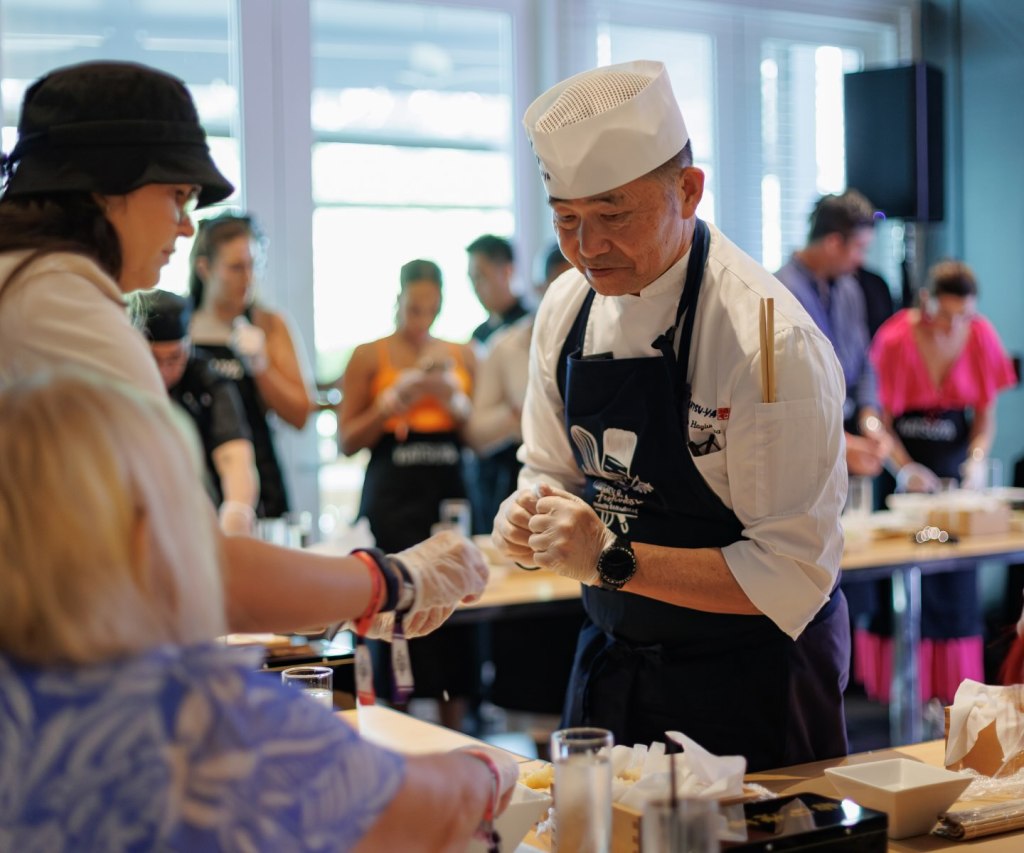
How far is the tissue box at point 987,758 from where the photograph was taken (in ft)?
6.18

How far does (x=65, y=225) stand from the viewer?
5.65 feet

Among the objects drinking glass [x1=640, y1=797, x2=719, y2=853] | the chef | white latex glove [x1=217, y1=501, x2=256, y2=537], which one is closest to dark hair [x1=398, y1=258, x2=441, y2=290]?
white latex glove [x1=217, y1=501, x2=256, y2=537]

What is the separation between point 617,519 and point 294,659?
654 millimetres

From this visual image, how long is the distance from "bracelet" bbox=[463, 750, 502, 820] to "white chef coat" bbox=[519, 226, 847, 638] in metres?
0.71

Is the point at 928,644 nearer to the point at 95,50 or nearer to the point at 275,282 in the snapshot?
the point at 275,282

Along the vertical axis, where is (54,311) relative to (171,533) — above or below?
above

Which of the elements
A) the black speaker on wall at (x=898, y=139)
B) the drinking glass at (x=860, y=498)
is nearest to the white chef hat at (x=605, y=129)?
the drinking glass at (x=860, y=498)

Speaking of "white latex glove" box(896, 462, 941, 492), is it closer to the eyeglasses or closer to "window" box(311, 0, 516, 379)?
"window" box(311, 0, 516, 379)

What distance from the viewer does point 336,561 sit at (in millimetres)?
1529

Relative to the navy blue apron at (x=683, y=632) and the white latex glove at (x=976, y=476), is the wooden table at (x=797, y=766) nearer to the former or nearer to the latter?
the navy blue apron at (x=683, y=632)

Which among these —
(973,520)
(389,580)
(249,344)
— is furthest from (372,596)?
(973,520)

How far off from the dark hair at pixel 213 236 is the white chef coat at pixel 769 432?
2.60 metres

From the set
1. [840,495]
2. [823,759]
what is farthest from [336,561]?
[823,759]

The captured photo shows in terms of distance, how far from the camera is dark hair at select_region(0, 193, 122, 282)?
1.69 m
